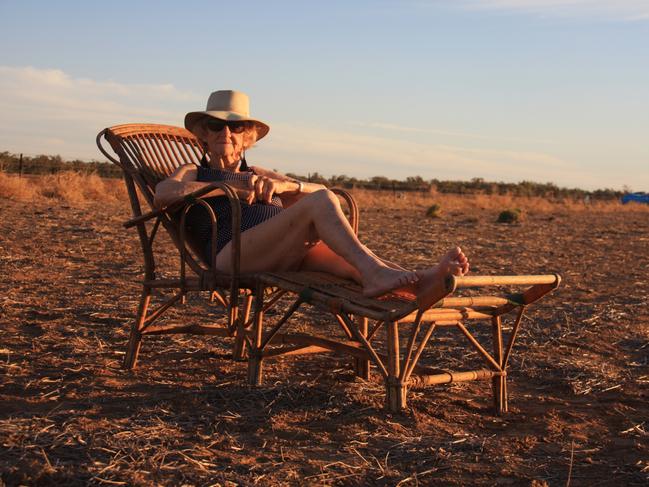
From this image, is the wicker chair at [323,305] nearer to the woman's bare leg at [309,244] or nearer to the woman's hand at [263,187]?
the woman's bare leg at [309,244]

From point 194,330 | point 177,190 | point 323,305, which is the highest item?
point 177,190

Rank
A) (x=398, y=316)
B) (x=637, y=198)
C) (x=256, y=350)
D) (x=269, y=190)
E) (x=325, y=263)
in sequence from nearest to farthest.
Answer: (x=398, y=316), (x=256, y=350), (x=325, y=263), (x=269, y=190), (x=637, y=198)

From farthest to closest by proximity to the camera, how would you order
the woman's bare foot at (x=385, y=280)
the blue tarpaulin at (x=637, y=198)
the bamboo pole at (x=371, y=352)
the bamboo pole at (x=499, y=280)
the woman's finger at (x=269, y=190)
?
the blue tarpaulin at (x=637, y=198)
the woman's finger at (x=269, y=190)
the woman's bare foot at (x=385, y=280)
the bamboo pole at (x=371, y=352)
the bamboo pole at (x=499, y=280)

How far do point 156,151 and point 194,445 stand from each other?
101 inches

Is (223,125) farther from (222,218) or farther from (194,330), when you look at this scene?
(194,330)

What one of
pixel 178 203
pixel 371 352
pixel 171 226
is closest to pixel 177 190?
pixel 178 203

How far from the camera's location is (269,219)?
160 inches

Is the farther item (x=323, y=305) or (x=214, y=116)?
(x=214, y=116)

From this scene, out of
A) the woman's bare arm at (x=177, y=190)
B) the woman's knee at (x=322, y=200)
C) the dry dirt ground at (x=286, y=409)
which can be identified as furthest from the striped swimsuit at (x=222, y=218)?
the dry dirt ground at (x=286, y=409)

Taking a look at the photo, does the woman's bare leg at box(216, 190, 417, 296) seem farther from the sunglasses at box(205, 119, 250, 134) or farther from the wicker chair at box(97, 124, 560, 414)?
the sunglasses at box(205, 119, 250, 134)

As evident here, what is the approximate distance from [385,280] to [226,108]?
1.67 metres

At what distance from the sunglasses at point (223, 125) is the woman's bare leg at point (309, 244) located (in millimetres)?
822

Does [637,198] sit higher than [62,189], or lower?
higher

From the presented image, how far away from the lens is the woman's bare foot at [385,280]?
3541 millimetres
